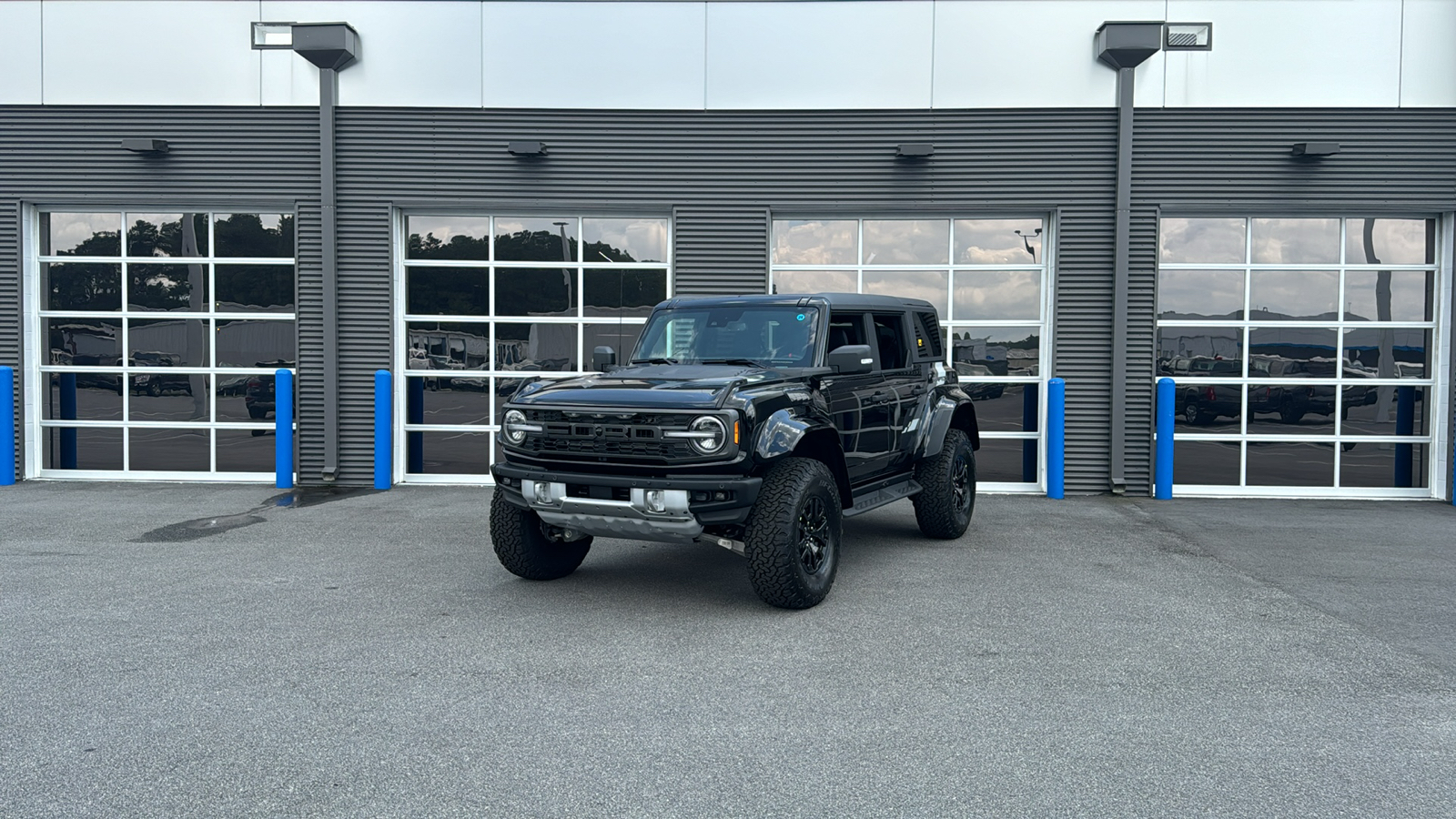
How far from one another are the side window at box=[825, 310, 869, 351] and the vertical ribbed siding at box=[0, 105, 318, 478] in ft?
23.7

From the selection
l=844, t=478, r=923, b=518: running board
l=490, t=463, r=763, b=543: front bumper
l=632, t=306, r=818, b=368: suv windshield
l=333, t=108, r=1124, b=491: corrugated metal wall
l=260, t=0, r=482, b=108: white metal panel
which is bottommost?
l=844, t=478, r=923, b=518: running board

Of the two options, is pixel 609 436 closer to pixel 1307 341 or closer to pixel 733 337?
pixel 733 337

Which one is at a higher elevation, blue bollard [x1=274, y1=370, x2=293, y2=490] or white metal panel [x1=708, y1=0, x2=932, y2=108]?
white metal panel [x1=708, y1=0, x2=932, y2=108]

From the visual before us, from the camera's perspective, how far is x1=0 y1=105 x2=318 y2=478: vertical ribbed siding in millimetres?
11906

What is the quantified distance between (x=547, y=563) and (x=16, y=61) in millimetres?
10032

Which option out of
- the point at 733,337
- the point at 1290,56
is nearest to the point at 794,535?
the point at 733,337

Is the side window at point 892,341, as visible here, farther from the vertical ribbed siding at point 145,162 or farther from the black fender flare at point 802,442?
the vertical ribbed siding at point 145,162

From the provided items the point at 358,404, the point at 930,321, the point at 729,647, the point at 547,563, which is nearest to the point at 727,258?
the point at 930,321

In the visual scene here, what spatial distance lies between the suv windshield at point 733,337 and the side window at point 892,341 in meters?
0.84

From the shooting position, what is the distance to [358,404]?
11914mm

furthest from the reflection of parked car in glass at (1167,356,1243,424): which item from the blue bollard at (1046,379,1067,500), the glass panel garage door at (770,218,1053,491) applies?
the glass panel garage door at (770,218,1053,491)

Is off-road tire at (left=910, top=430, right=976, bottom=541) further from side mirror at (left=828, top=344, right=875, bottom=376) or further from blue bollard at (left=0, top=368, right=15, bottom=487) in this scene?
blue bollard at (left=0, top=368, right=15, bottom=487)

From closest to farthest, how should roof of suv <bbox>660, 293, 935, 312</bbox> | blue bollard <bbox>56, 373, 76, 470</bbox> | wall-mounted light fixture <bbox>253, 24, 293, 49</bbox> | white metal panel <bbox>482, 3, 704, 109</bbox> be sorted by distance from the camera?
1. roof of suv <bbox>660, 293, 935, 312</bbox>
2. wall-mounted light fixture <bbox>253, 24, 293, 49</bbox>
3. white metal panel <bbox>482, 3, 704, 109</bbox>
4. blue bollard <bbox>56, 373, 76, 470</bbox>

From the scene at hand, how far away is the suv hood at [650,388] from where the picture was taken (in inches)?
234
